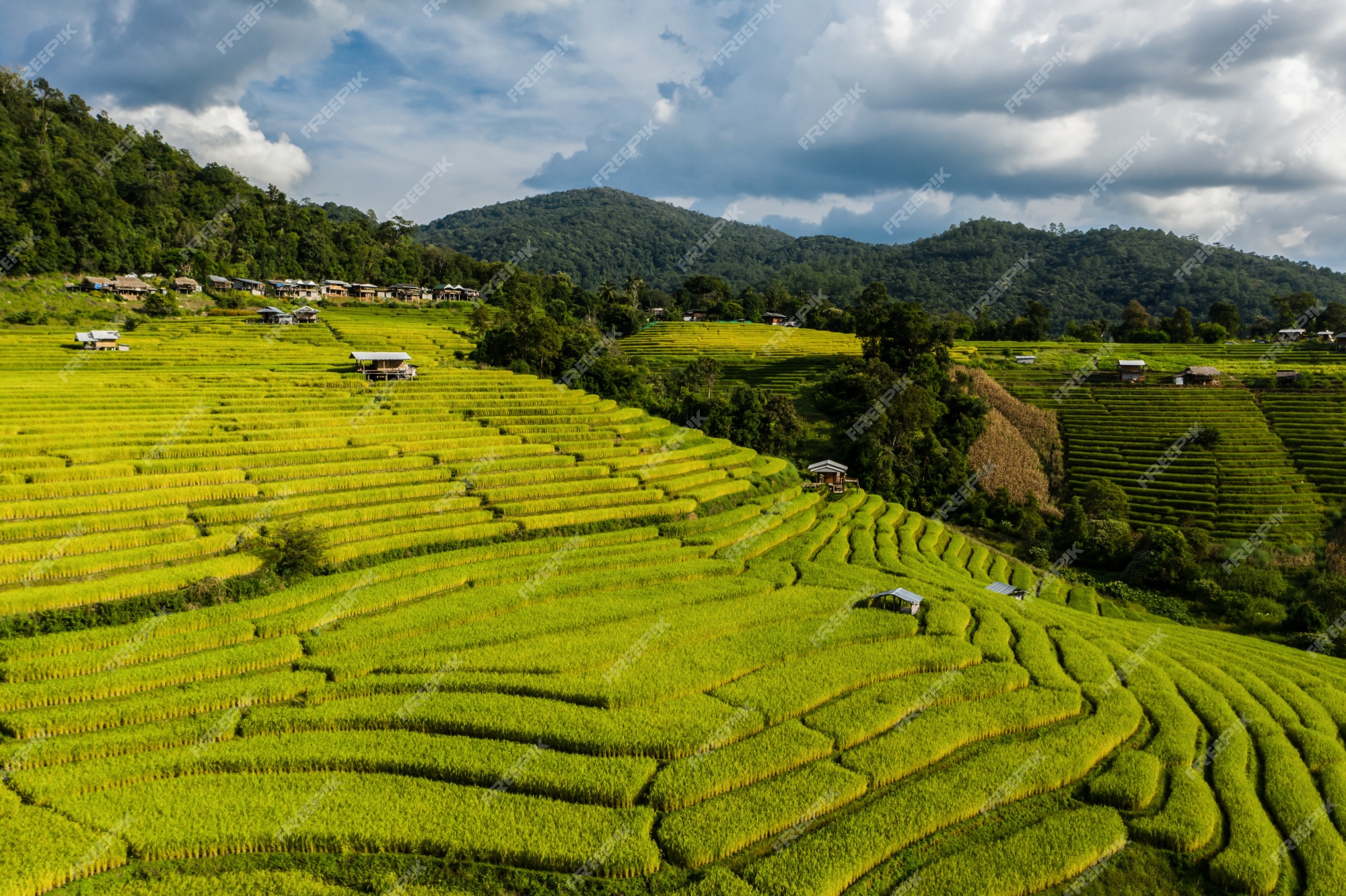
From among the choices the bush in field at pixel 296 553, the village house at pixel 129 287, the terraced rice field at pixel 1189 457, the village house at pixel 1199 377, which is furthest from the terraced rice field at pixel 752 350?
the village house at pixel 129 287

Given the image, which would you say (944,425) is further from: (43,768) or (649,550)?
(43,768)

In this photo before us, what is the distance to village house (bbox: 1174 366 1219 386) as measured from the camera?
7012 cm

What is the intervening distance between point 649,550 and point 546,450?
11.7 m

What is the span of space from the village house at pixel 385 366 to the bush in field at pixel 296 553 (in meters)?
25.7

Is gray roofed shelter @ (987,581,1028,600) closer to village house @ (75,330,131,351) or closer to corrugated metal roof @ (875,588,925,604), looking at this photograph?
corrugated metal roof @ (875,588,925,604)

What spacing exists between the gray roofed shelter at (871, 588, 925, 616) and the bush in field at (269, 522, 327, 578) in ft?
73.8

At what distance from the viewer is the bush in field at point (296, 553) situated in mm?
25984

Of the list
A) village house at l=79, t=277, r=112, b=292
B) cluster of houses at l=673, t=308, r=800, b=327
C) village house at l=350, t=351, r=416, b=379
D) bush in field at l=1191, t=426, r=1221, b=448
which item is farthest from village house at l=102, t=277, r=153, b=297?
bush in field at l=1191, t=426, r=1221, b=448

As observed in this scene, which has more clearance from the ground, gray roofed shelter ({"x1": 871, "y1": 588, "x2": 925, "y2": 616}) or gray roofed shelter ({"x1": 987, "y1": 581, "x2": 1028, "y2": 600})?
gray roofed shelter ({"x1": 871, "y1": 588, "x2": 925, "y2": 616})

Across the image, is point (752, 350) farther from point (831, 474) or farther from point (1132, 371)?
point (1132, 371)

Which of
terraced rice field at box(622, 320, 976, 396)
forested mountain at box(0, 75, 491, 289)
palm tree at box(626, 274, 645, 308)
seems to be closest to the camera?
terraced rice field at box(622, 320, 976, 396)

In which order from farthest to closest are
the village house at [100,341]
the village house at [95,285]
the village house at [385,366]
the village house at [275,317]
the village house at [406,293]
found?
the village house at [406,293], the village house at [95,285], the village house at [275,317], the village house at [100,341], the village house at [385,366]

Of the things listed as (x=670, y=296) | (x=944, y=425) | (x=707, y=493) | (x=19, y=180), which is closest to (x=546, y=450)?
(x=707, y=493)

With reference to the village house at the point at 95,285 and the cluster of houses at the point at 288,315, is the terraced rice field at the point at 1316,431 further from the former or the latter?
the village house at the point at 95,285
